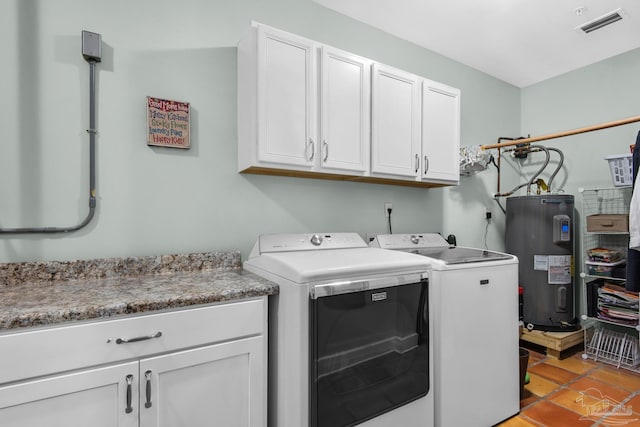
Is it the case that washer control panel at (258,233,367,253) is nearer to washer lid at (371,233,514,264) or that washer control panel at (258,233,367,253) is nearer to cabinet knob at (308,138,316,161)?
washer lid at (371,233,514,264)

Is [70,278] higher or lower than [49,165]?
lower

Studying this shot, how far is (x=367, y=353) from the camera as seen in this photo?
1537mm

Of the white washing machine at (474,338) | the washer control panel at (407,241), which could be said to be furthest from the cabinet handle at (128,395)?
the washer control panel at (407,241)

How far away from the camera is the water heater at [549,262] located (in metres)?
2.97

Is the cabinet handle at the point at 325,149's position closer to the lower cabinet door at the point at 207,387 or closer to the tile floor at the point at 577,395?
the lower cabinet door at the point at 207,387

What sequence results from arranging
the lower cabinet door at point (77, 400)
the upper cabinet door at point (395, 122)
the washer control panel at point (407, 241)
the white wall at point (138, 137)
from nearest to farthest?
the lower cabinet door at point (77, 400)
the white wall at point (138, 137)
the upper cabinet door at point (395, 122)
the washer control panel at point (407, 241)

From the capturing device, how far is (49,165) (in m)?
1.54

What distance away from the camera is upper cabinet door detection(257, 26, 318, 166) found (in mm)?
1778

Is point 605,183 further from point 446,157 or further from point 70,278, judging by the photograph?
point 70,278

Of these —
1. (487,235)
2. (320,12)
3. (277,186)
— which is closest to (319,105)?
(277,186)

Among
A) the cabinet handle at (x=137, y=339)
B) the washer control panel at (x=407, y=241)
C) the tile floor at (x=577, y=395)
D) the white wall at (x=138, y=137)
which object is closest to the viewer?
the cabinet handle at (x=137, y=339)

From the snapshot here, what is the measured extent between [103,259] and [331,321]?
1.15m

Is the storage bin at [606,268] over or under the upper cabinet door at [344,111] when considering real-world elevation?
under

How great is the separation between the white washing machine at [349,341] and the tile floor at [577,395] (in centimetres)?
89
